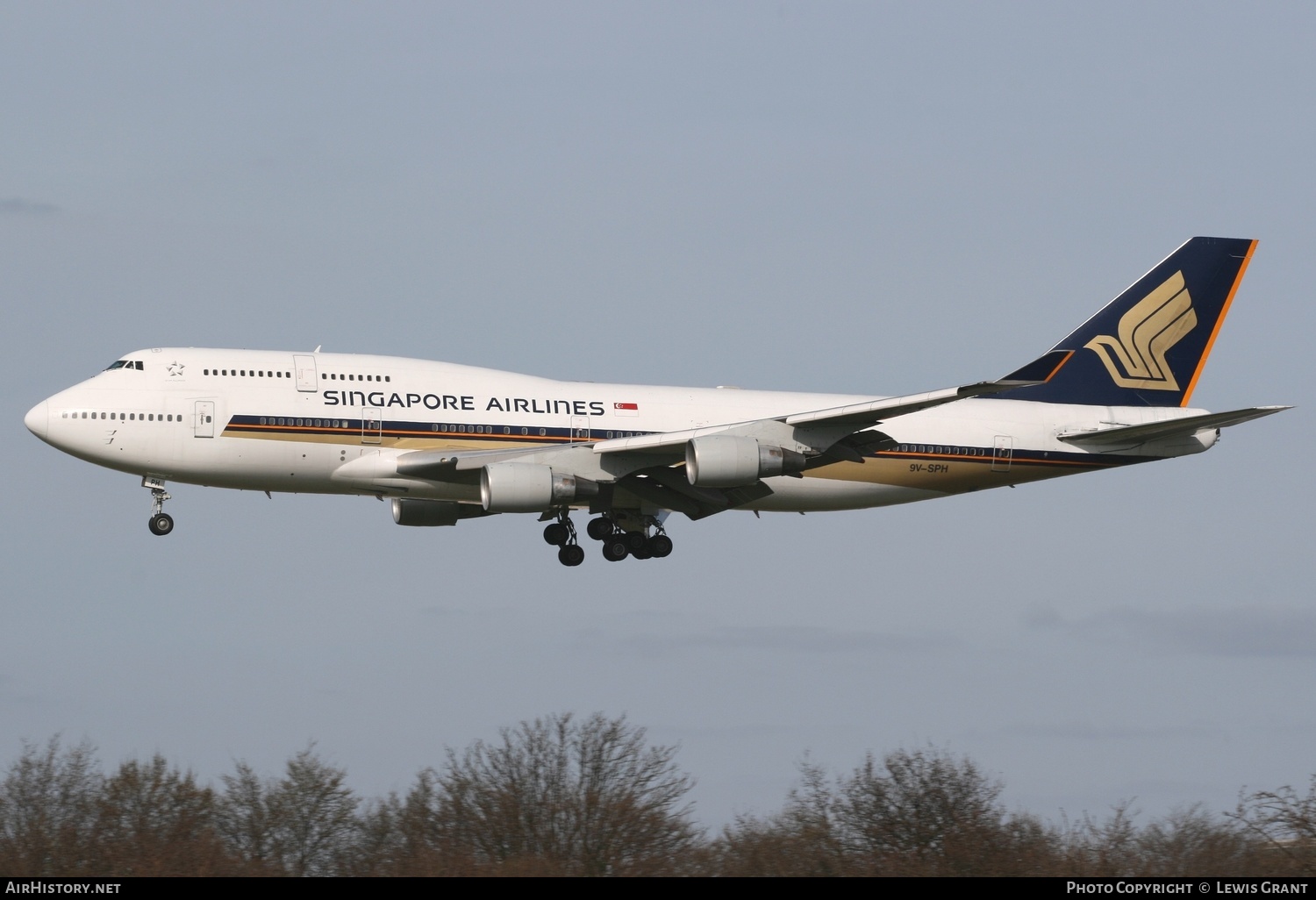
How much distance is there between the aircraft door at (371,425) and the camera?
44938 millimetres

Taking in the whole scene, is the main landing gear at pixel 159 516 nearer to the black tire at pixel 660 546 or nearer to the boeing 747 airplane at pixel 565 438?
the boeing 747 airplane at pixel 565 438

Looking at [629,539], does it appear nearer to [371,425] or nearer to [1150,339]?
[371,425]

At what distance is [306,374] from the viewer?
148 feet

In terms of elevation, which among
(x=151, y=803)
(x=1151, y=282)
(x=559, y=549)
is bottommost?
(x=151, y=803)

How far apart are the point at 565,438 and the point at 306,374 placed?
277 inches

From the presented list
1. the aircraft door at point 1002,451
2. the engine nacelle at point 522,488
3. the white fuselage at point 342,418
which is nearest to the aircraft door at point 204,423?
the white fuselage at point 342,418

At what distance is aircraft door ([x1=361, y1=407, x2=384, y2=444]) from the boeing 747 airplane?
A: 0.15 ft

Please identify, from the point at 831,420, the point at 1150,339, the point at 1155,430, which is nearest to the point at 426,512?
the point at 831,420

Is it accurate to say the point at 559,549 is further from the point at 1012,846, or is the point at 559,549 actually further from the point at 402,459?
the point at 1012,846

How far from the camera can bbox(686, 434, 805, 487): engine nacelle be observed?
146ft

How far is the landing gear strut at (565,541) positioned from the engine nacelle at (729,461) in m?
6.32

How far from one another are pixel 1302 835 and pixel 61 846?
26.7 m

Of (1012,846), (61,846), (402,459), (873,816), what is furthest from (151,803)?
Answer: (1012,846)

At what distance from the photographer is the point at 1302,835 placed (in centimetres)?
3444
